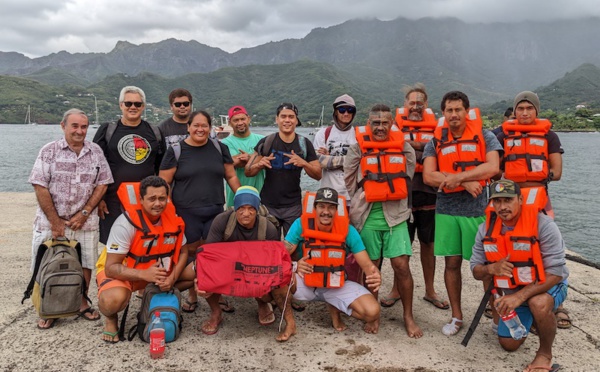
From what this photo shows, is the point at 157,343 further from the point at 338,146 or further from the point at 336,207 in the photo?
the point at 338,146

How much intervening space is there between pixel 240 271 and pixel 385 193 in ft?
5.20

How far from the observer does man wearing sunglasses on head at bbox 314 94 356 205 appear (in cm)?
483

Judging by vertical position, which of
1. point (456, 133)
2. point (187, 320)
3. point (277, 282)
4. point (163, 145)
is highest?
point (456, 133)

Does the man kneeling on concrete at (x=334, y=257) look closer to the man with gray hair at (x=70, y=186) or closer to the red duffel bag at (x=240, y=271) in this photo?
the red duffel bag at (x=240, y=271)

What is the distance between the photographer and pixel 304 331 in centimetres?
423

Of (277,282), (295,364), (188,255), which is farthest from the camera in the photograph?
(188,255)

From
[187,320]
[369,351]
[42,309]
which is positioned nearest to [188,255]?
[187,320]

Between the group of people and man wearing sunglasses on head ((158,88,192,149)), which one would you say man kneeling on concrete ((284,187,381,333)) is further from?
man wearing sunglasses on head ((158,88,192,149))

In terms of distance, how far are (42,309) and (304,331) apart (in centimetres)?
254

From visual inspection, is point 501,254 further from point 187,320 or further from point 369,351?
point 187,320

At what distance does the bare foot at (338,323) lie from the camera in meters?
4.25

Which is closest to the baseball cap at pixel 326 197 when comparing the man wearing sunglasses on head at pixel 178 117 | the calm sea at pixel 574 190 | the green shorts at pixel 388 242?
the green shorts at pixel 388 242

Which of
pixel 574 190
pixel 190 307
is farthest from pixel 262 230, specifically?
pixel 574 190

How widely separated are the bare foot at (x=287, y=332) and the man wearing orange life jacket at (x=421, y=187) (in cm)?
131
